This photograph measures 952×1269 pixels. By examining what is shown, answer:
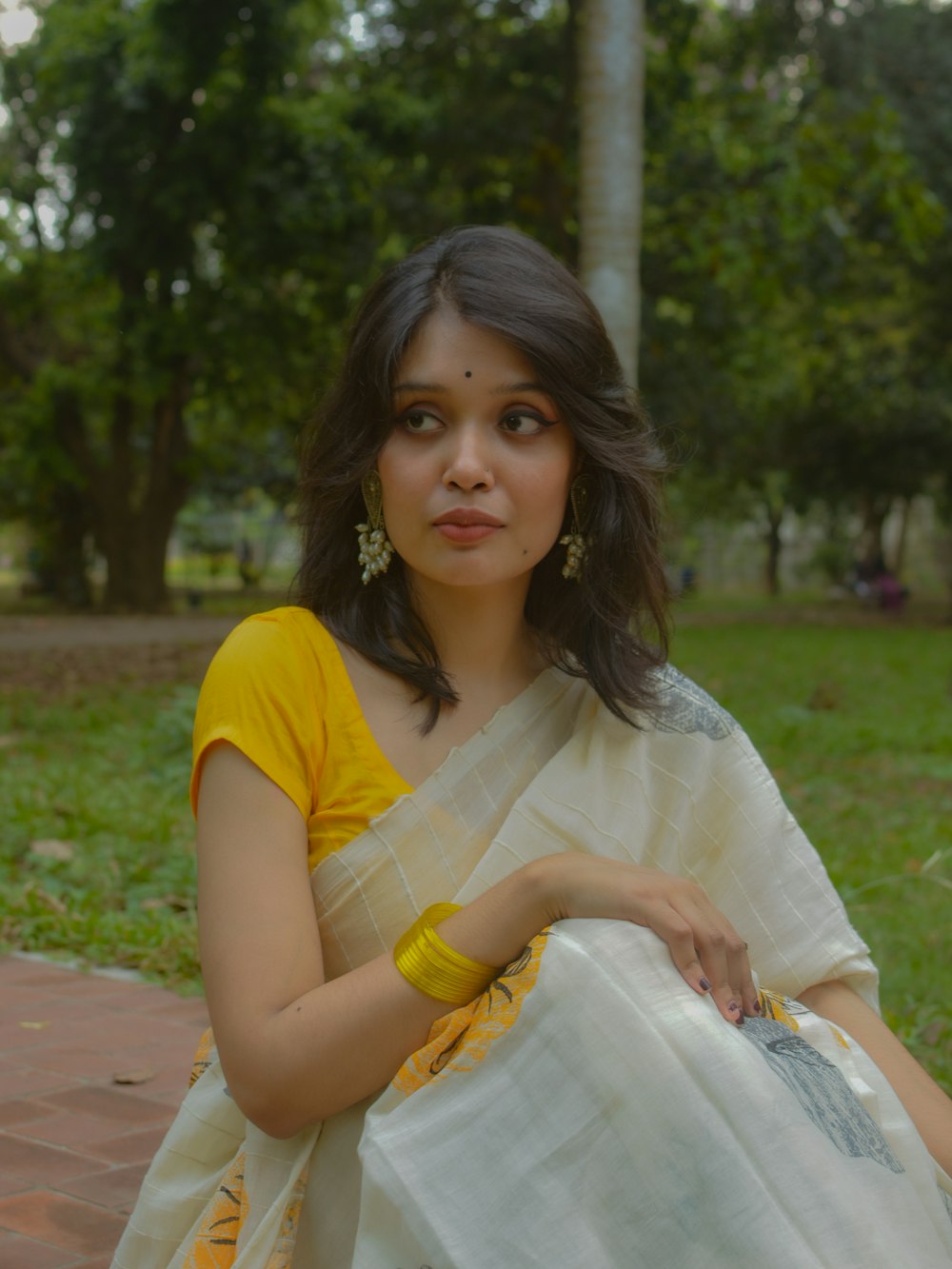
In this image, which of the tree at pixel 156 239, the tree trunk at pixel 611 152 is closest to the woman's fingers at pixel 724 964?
the tree trunk at pixel 611 152

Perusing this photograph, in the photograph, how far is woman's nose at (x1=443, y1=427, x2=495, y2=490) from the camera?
1.91m

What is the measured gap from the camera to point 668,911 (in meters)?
1.62

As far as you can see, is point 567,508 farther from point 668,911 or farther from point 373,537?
point 668,911

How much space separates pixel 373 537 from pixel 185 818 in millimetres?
3618

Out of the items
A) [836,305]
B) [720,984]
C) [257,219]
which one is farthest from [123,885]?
[836,305]

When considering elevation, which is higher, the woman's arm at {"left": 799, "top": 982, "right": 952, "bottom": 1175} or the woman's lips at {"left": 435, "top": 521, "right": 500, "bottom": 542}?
the woman's lips at {"left": 435, "top": 521, "right": 500, "bottom": 542}

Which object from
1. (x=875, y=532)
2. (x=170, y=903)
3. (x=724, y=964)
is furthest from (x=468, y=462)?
(x=875, y=532)

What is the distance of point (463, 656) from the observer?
213cm

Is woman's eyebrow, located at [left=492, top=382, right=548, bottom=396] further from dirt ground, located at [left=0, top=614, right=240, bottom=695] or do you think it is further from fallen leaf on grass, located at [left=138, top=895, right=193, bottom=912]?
dirt ground, located at [left=0, top=614, right=240, bottom=695]

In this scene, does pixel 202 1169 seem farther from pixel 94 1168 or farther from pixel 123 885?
pixel 123 885

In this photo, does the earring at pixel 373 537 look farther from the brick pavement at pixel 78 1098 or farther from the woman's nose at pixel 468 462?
the brick pavement at pixel 78 1098

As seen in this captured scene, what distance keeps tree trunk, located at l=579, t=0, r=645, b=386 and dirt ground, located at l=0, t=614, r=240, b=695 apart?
4331 mm

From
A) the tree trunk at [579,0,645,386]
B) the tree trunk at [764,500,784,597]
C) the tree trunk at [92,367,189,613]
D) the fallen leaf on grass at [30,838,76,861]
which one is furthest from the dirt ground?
the tree trunk at [764,500,784,597]

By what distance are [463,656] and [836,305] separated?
14911 mm
